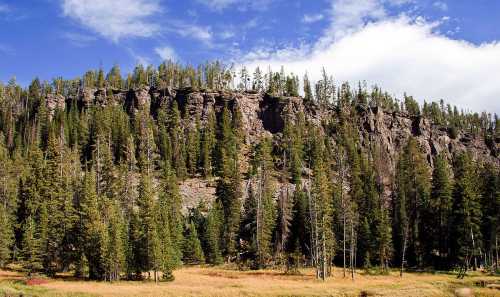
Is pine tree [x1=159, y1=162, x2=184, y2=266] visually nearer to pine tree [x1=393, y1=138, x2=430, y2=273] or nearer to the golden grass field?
the golden grass field

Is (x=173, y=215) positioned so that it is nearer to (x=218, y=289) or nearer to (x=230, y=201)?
(x=230, y=201)

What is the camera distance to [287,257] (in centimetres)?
6750

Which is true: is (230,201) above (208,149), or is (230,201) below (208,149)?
below

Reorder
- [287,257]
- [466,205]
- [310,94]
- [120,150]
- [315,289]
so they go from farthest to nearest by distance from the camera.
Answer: [310,94], [120,150], [287,257], [466,205], [315,289]

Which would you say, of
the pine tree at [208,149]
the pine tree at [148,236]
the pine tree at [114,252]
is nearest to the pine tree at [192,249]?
the pine tree at [148,236]

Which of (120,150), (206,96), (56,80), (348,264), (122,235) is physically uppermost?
(56,80)

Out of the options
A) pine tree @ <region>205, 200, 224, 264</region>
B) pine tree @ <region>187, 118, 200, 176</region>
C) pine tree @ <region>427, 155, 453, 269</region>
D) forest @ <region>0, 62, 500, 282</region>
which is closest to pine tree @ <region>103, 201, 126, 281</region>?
forest @ <region>0, 62, 500, 282</region>

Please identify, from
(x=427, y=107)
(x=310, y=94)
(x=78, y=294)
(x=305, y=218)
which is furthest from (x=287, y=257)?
(x=427, y=107)

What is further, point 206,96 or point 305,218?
point 206,96

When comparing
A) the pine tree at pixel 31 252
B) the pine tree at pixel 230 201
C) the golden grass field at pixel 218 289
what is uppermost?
the pine tree at pixel 230 201

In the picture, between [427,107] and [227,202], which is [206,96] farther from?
[427,107]

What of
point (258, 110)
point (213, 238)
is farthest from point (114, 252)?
point (258, 110)

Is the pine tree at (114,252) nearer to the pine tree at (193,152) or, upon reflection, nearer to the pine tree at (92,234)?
the pine tree at (92,234)

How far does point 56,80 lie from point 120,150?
3173 inches
